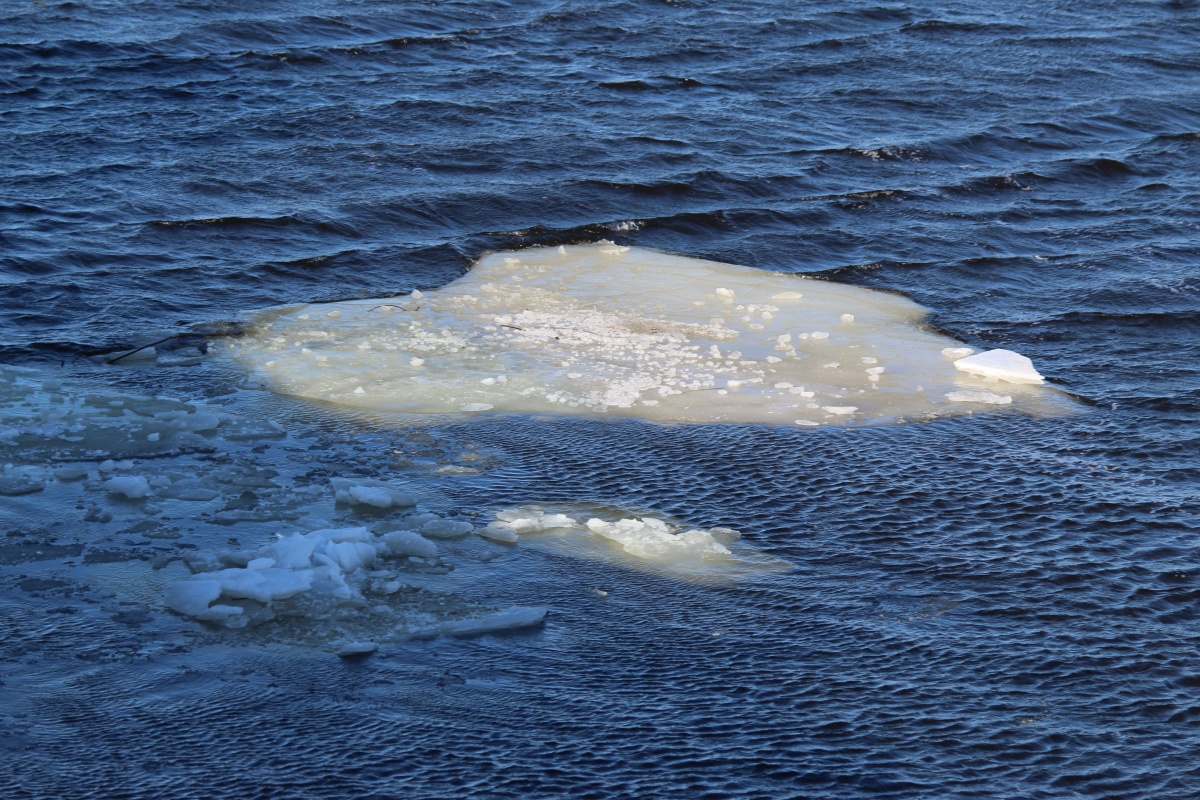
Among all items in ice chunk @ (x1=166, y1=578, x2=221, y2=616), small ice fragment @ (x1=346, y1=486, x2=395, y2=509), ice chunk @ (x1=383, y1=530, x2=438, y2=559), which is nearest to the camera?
ice chunk @ (x1=166, y1=578, x2=221, y2=616)

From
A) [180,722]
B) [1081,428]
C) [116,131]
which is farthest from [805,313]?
[116,131]

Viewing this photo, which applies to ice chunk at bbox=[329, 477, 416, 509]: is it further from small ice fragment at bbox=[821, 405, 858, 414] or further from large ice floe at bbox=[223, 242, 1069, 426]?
small ice fragment at bbox=[821, 405, 858, 414]

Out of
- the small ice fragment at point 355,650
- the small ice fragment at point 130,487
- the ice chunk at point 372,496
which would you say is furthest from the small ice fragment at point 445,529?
the small ice fragment at point 130,487

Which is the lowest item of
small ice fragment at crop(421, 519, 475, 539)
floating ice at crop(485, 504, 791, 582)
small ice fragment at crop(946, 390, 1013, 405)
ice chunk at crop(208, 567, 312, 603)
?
floating ice at crop(485, 504, 791, 582)

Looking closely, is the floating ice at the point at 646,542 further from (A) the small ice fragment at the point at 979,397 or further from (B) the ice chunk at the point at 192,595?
(A) the small ice fragment at the point at 979,397

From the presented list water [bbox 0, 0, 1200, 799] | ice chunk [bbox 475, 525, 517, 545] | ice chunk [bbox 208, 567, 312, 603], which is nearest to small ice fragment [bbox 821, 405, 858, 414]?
water [bbox 0, 0, 1200, 799]

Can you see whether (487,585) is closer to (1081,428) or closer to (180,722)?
(180,722)
